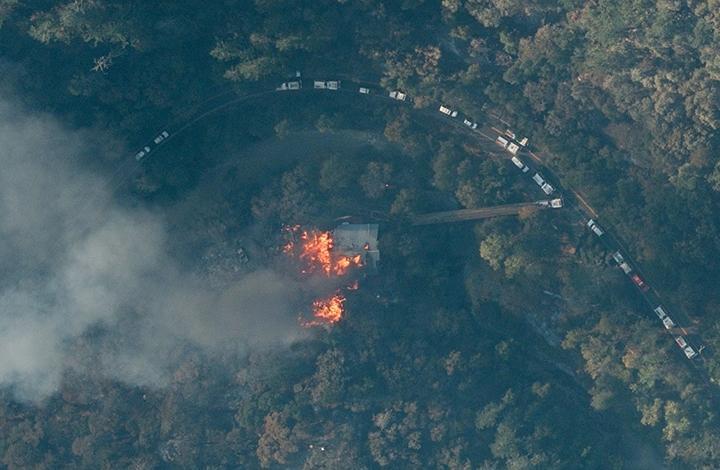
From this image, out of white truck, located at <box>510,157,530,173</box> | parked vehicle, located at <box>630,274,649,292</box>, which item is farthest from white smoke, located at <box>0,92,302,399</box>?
parked vehicle, located at <box>630,274,649,292</box>

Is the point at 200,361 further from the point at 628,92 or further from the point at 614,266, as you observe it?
the point at 628,92

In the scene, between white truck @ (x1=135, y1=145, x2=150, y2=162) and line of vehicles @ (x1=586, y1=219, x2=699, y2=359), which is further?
white truck @ (x1=135, y1=145, x2=150, y2=162)

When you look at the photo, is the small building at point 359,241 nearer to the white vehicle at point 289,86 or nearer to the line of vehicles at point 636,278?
the white vehicle at point 289,86

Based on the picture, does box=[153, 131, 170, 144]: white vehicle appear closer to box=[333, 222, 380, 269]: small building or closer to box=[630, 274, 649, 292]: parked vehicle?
box=[333, 222, 380, 269]: small building

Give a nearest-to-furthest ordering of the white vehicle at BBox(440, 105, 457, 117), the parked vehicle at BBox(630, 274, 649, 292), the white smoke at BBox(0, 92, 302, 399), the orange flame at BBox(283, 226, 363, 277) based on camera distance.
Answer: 1. the white smoke at BBox(0, 92, 302, 399)
2. the parked vehicle at BBox(630, 274, 649, 292)
3. the white vehicle at BBox(440, 105, 457, 117)
4. the orange flame at BBox(283, 226, 363, 277)

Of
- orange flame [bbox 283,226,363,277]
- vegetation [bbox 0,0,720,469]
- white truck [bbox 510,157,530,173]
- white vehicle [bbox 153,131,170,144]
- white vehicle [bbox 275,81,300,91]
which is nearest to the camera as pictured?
vegetation [bbox 0,0,720,469]

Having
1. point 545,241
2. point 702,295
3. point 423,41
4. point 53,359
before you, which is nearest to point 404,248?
point 545,241
